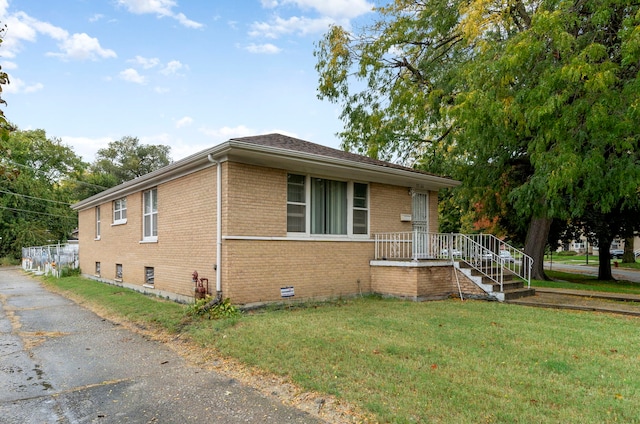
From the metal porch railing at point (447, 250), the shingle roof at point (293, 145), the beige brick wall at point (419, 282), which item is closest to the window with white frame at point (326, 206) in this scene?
the shingle roof at point (293, 145)

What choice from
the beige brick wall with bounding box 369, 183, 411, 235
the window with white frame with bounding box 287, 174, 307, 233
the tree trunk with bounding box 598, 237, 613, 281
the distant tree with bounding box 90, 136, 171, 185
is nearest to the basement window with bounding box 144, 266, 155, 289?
the window with white frame with bounding box 287, 174, 307, 233

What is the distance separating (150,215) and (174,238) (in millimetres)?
2113

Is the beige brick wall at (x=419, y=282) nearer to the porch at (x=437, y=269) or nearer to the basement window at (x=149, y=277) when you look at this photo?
the porch at (x=437, y=269)

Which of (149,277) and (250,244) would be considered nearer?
(250,244)

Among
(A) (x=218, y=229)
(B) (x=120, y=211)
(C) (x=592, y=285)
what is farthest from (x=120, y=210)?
(C) (x=592, y=285)

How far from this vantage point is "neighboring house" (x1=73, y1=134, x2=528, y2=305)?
29.0 ft

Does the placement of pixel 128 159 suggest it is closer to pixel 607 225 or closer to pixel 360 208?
pixel 360 208

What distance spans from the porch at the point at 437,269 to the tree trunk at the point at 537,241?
18.8 ft

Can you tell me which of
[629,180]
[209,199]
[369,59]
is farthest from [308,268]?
[369,59]

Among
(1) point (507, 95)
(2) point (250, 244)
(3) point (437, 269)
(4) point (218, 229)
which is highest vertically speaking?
(1) point (507, 95)

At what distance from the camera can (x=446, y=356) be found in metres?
5.38

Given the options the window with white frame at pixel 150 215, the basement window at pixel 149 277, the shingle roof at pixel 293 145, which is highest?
the shingle roof at pixel 293 145

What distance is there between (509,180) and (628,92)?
7.77 meters

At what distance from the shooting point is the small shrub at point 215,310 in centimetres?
815
